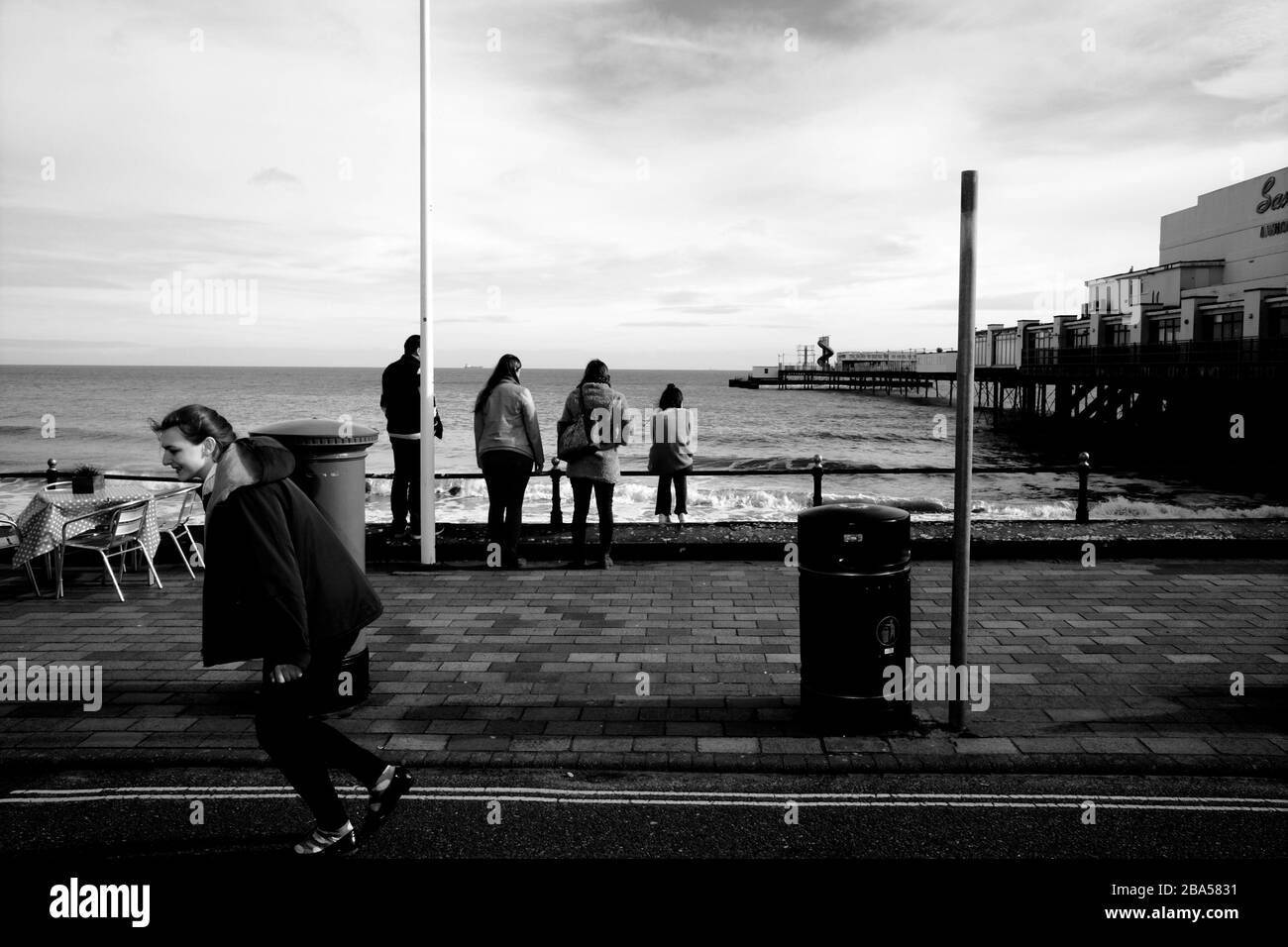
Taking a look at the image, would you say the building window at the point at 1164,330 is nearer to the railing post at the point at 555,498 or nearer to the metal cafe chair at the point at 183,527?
the railing post at the point at 555,498

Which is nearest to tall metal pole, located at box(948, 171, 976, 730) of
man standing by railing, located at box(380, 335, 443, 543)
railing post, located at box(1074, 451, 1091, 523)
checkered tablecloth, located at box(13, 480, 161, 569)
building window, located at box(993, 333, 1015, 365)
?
man standing by railing, located at box(380, 335, 443, 543)

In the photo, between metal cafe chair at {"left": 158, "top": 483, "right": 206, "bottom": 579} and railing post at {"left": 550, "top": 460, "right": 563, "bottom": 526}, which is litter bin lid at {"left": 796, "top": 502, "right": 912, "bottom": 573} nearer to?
railing post at {"left": 550, "top": 460, "right": 563, "bottom": 526}

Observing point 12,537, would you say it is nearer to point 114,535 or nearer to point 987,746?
point 114,535

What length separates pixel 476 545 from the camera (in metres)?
9.55

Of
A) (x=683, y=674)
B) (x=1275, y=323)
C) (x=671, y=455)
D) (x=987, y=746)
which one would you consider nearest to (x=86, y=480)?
(x=683, y=674)

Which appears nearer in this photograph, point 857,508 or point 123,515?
point 857,508

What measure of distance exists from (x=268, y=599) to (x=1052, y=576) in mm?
7086

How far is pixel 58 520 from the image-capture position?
802cm

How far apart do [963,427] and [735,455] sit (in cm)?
3424

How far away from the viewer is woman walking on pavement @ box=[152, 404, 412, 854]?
344 centimetres

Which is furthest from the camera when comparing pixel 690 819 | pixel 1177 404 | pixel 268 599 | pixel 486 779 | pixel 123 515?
pixel 1177 404

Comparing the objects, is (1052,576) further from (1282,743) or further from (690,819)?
(690,819)

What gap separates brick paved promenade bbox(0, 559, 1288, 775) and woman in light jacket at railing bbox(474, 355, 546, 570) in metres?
0.57

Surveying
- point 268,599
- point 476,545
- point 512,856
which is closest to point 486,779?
point 512,856
